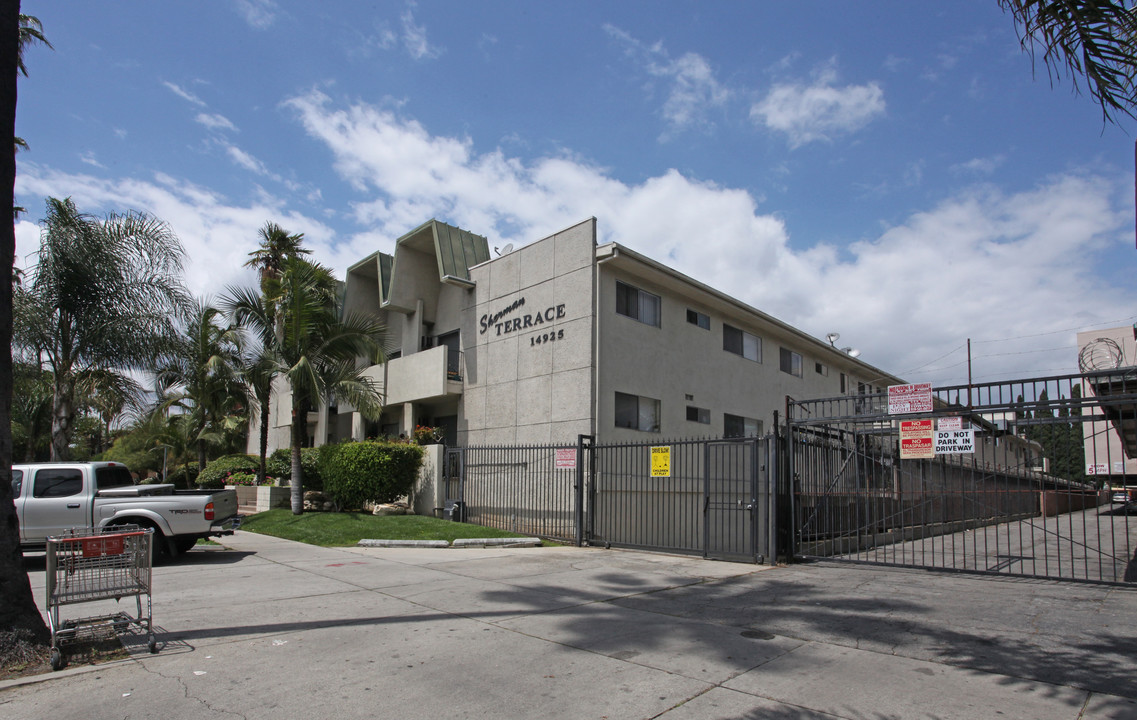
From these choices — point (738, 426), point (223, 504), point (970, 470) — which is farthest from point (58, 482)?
point (738, 426)

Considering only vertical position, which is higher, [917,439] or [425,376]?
[425,376]

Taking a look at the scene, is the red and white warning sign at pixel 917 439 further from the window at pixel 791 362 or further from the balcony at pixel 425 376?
the window at pixel 791 362

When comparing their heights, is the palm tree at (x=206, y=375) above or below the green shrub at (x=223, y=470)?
above

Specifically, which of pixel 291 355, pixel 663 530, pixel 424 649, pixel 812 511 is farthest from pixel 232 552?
pixel 812 511

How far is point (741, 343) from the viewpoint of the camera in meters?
24.2

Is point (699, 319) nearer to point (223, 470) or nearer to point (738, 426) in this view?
point (738, 426)

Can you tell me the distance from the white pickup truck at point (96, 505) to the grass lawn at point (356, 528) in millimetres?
3087

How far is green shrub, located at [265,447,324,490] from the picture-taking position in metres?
22.6

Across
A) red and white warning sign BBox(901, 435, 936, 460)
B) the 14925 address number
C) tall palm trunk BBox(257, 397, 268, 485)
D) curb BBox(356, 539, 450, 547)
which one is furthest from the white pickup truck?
red and white warning sign BBox(901, 435, 936, 460)

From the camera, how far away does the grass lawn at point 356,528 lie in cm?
1509

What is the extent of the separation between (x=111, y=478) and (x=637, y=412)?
11970 millimetres

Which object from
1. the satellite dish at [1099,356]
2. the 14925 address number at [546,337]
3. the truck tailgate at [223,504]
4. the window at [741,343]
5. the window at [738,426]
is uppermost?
the window at [741,343]

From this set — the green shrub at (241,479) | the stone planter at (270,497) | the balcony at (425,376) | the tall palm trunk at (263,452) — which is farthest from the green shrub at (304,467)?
the balcony at (425,376)

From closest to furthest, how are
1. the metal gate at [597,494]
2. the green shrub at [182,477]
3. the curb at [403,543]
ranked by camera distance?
the curb at [403,543]
the metal gate at [597,494]
the green shrub at [182,477]
